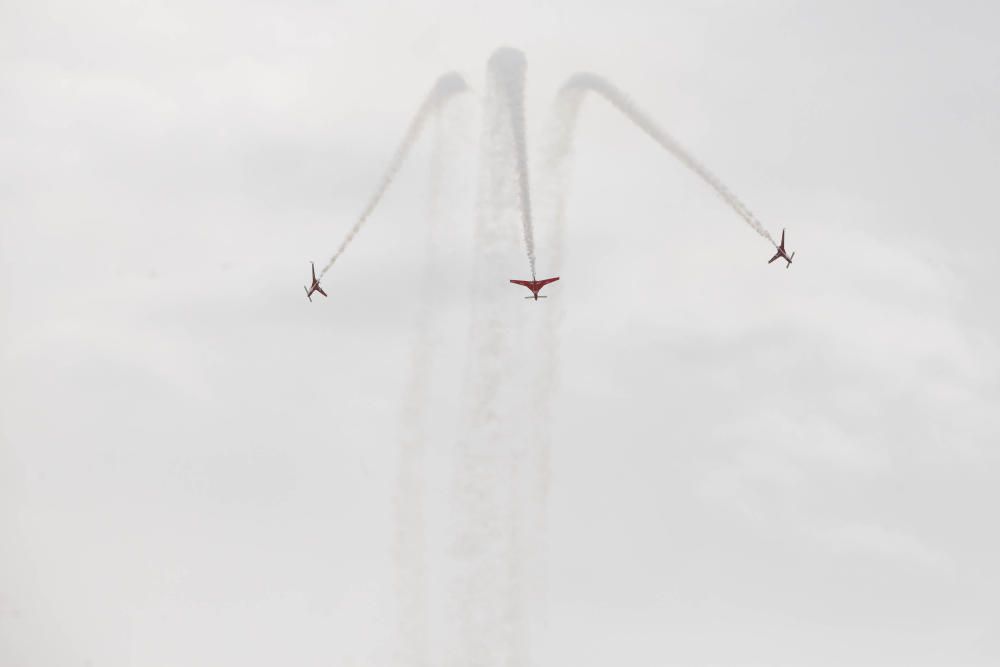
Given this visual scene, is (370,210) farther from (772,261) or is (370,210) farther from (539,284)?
(772,261)

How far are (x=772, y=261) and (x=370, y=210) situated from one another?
33.6 meters

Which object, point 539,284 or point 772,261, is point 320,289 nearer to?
point 539,284

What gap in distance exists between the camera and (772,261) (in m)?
178

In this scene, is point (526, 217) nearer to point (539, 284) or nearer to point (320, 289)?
point (539, 284)

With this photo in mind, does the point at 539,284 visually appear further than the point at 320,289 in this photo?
No

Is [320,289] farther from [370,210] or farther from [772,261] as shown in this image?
[772,261]

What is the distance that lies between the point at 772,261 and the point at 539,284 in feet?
64.2

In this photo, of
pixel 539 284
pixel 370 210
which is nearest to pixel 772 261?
pixel 539 284

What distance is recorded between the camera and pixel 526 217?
6560 inches

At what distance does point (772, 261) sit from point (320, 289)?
130ft

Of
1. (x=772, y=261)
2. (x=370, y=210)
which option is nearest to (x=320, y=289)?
(x=370, y=210)

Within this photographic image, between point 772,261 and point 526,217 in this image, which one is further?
point 772,261

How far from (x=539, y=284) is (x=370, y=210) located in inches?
598

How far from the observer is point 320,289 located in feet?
615
